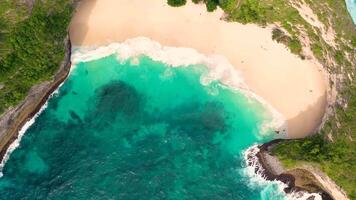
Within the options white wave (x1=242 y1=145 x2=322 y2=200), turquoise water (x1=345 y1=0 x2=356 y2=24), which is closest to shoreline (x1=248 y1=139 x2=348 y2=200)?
white wave (x1=242 y1=145 x2=322 y2=200)

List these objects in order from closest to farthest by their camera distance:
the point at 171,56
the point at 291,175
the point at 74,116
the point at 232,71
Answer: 1. the point at 291,175
2. the point at 74,116
3. the point at 232,71
4. the point at 171,56

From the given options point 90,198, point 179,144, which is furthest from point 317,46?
point 90,198

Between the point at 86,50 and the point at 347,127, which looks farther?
the point at 86,50

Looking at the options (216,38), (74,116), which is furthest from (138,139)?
(216,38)

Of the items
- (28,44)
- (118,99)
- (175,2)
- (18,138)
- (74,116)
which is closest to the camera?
(28,44)

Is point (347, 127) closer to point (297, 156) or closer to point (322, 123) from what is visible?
point (322, 123)

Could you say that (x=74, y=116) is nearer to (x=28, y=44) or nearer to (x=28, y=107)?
(x=28, y=107)

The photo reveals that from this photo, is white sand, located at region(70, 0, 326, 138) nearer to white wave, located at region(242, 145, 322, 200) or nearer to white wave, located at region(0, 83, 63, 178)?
white wave, located at region(242, 145, 322, 200)
